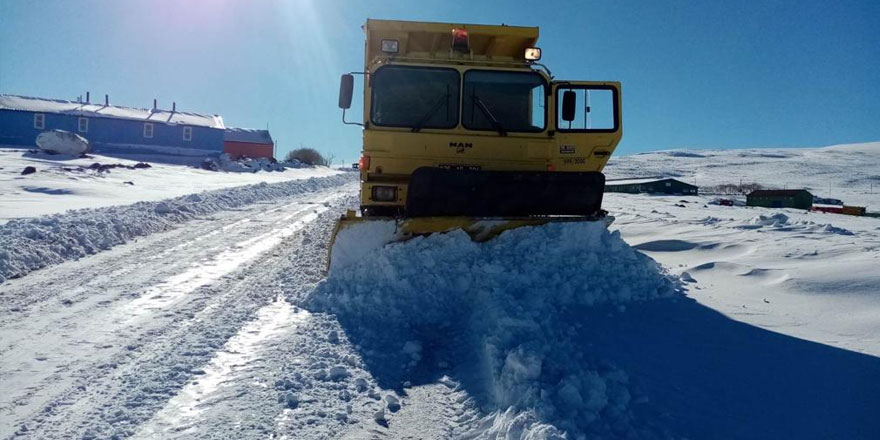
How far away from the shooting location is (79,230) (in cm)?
909

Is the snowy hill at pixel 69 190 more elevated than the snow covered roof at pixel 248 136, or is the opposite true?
the snow covered roof at pixel 248 136

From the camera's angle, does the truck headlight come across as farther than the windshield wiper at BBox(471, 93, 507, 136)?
No

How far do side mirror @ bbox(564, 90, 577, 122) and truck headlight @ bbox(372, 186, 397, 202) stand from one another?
2.34 metres

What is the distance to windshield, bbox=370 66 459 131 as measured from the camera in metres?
7.09

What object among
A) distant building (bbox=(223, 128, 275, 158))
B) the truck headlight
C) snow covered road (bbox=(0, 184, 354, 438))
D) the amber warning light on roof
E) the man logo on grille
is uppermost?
distant building (bbox=(223, 128, 275, 158))

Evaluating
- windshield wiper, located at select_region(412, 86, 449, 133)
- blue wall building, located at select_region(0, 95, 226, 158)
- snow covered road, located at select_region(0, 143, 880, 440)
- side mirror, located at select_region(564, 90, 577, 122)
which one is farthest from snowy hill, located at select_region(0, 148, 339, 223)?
blue wall building, located at select_region(0, 95, 226, 158)

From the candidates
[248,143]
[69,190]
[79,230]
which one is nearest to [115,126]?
[248,143]

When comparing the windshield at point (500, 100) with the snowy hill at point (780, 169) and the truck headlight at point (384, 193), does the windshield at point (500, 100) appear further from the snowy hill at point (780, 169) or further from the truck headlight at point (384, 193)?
the snowy hill at point (780, 169)

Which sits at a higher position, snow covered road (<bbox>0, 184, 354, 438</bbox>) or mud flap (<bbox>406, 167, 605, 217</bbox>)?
mud flap (<bbox>406, 167, 605, 217</bbox>)

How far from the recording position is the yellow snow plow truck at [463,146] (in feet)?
21.8

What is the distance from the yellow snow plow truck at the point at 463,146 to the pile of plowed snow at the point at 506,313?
35 cm

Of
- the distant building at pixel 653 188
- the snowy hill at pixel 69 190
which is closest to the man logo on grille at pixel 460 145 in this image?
the snowy hill at pixel 69 190

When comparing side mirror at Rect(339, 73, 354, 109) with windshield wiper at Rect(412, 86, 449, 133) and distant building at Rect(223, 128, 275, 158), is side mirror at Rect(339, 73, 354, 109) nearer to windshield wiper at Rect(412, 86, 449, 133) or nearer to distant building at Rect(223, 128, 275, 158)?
windshield wiper at Rect(412, 86, 449, 133)

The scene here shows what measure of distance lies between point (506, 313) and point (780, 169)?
108355 mm
